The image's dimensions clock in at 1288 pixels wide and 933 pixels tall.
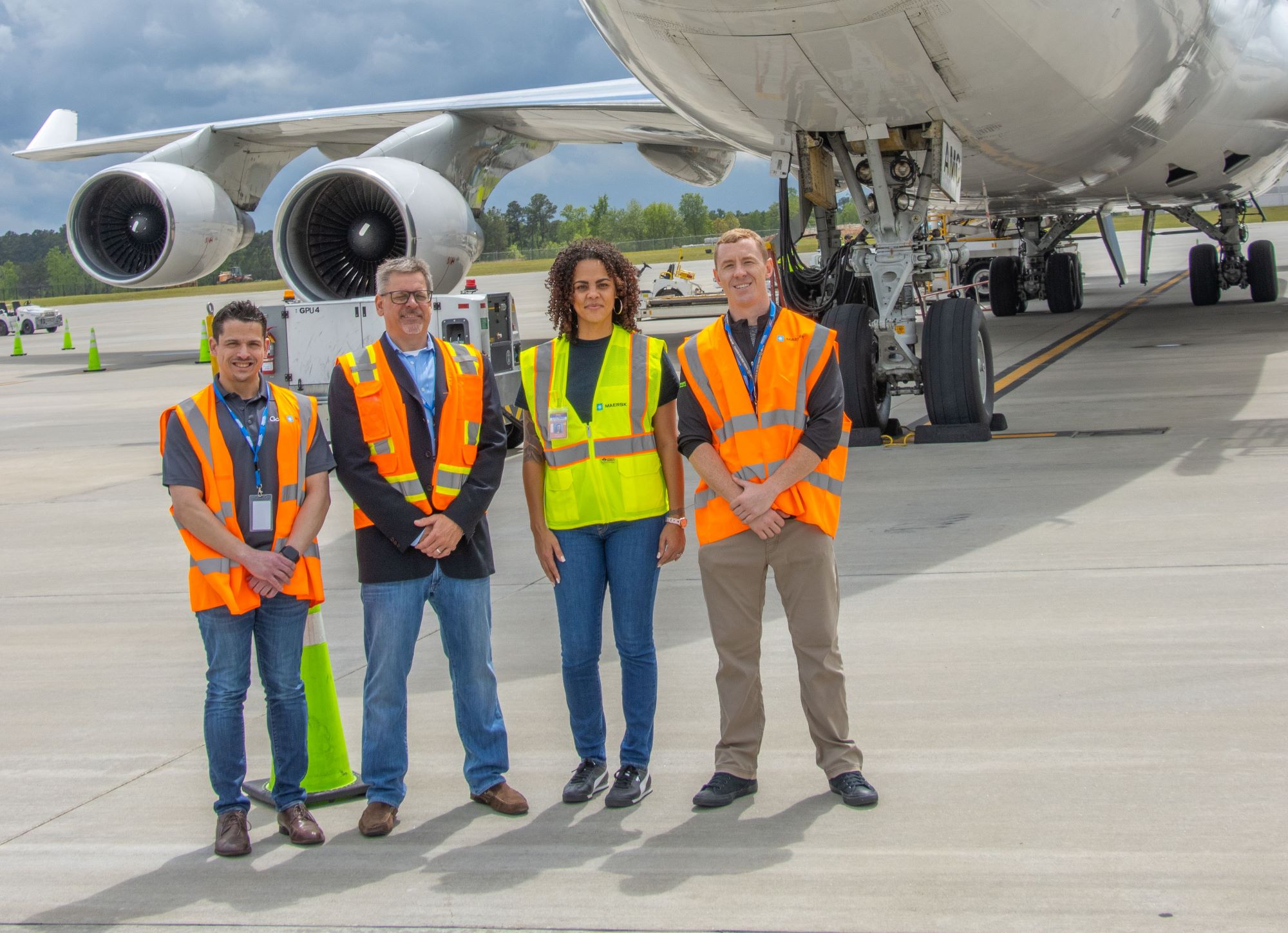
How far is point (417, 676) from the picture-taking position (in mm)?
5035

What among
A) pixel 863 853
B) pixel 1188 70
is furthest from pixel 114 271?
pixel 863 853

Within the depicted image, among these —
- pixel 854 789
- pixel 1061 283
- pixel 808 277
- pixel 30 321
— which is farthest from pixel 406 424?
pixel 30 321

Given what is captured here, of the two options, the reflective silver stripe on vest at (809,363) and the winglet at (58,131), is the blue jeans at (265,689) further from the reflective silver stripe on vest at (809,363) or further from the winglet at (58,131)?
the winglet at (58,131)

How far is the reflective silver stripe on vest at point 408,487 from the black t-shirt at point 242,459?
0.25 meters

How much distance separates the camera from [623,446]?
382cm

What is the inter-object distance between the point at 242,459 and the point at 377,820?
1.05m

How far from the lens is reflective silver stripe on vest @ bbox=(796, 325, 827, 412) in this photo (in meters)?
3.79

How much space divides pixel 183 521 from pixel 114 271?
13.3 m

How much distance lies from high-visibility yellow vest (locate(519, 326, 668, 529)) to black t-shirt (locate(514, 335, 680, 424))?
2 cm

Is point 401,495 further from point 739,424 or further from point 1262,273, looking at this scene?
point 1262,273

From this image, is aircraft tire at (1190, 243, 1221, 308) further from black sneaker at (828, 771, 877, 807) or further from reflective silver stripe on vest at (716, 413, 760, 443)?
black sneaker at (828, 771, 877, 807)

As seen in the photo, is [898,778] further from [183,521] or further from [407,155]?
[407,155]

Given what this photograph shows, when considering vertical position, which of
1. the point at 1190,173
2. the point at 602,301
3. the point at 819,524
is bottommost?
the point at 819,524

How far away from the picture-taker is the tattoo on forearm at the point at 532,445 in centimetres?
393
